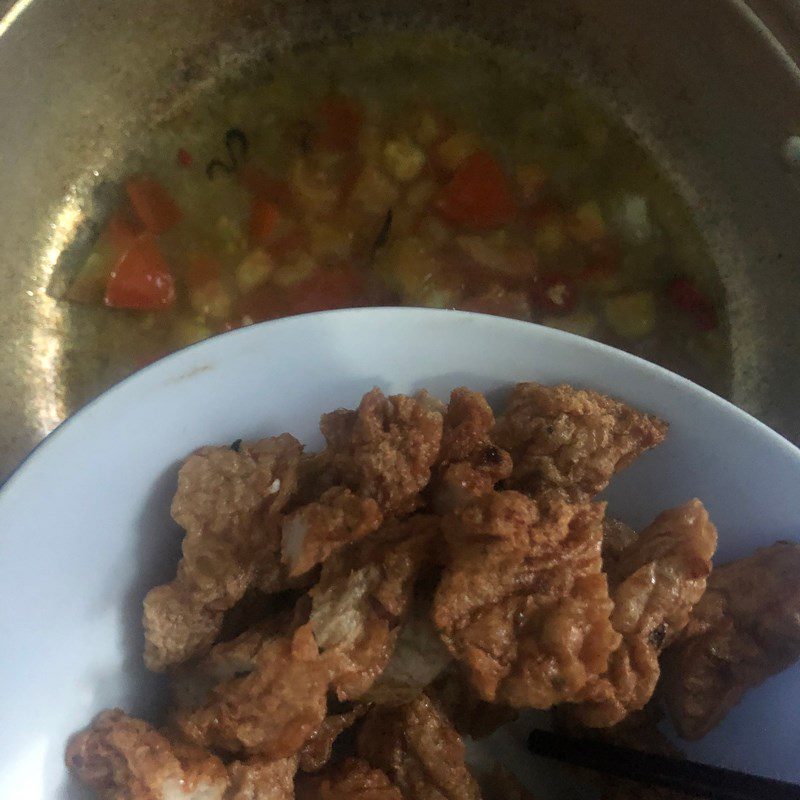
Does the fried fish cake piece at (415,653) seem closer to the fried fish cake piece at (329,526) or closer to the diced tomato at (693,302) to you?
the fried fish cake piece at (329,526)

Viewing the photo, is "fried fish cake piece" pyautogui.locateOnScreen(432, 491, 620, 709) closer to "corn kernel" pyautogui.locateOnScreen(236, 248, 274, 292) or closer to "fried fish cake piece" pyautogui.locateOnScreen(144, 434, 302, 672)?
"fried fish cake piece" pyautogui.locateOnScreen(144, 434, 302, 672)

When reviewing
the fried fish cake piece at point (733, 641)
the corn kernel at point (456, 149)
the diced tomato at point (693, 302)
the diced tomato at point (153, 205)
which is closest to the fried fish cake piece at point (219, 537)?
the fried fish cake piece at point (733, 641)

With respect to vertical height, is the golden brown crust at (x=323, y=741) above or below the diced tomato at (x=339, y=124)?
below

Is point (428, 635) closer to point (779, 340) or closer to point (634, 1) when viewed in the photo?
point (779, 340)

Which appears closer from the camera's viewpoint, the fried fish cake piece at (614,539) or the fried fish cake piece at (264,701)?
the fried fish cake piece at (264,701)


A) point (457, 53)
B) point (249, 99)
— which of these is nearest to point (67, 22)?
point (249, 99)

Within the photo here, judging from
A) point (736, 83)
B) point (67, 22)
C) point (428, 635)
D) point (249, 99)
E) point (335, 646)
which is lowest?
point (736, 83)
